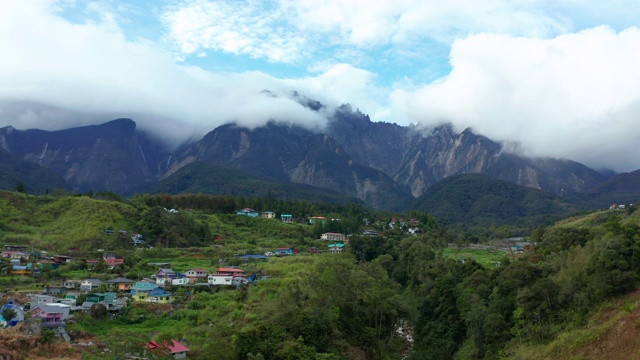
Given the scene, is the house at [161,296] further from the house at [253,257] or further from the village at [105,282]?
the house at [253,257]

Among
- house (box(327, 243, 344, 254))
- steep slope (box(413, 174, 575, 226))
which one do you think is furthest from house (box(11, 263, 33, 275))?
steep slope (box(413, 174, 575, 226))

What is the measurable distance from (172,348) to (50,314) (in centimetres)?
1123

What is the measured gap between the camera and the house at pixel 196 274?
183 ft

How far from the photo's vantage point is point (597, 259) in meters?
33.6

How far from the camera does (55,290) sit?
4772cm

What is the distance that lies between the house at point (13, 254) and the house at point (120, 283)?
1471cm

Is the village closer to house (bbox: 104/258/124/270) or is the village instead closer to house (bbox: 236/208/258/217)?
house (bbox: 104/258/124/270)

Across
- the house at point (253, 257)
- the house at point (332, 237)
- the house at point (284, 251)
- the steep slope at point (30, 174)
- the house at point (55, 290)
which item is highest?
the steep slope at point (30, 174)

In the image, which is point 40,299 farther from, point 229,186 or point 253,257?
point 229,186

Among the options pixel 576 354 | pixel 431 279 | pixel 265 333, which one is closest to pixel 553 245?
pixel 431 279

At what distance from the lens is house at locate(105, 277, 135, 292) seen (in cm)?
5116

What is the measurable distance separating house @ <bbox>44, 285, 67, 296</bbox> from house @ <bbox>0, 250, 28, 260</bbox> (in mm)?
13474

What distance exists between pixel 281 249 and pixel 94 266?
24.9 metres

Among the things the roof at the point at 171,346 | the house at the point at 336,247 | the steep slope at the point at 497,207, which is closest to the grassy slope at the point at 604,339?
the roof at the point at 171,346
